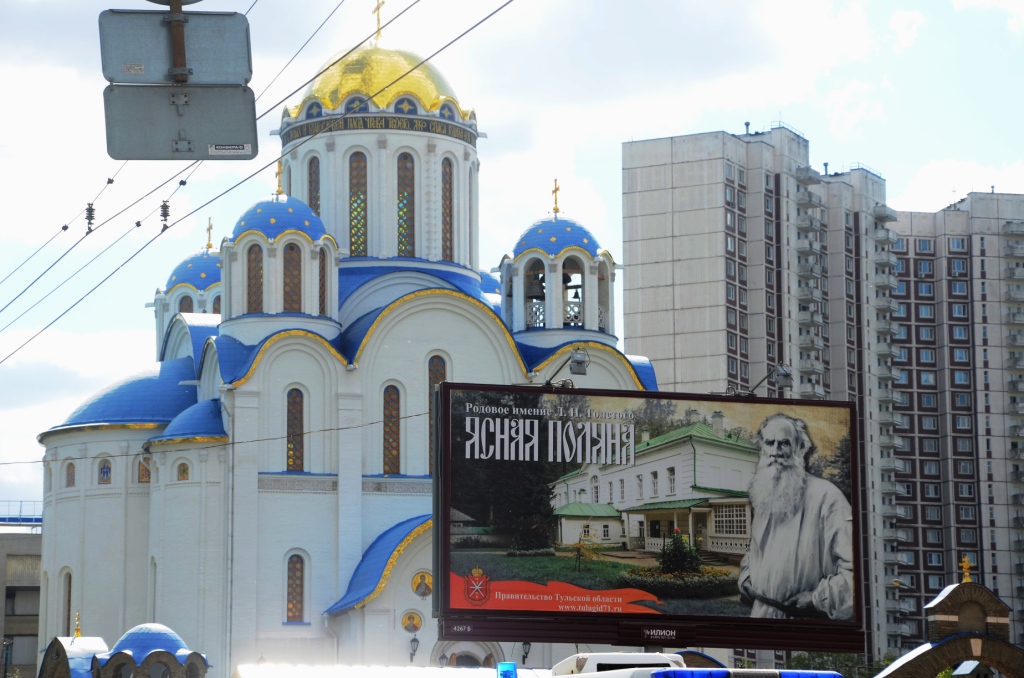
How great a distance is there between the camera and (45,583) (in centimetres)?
4281

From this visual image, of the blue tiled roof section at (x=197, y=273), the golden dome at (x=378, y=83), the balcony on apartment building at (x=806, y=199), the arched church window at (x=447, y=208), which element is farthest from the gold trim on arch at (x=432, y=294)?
the balcony on apartment building at (x=806, y=199)

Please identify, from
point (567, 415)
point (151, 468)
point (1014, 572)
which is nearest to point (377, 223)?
point (151, 468)

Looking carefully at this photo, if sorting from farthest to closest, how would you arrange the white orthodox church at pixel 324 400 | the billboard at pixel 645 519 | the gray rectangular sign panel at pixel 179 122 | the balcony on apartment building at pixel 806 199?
the balcony on apartment building at pixel 806 199 → the white orthodox church at pixel 324 400 → the billboard at pixel 645 519 → the gray rectangular sign panel at pixel 179 122

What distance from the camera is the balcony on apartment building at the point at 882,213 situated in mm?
71312

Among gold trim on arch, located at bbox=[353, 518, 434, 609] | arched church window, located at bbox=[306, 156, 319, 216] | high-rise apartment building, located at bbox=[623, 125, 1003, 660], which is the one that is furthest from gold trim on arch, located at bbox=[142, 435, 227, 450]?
high-rise apartment building, located at bbox=[623, 125, 1003, 660]

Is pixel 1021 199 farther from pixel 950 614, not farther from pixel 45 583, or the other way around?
pixel 950 614

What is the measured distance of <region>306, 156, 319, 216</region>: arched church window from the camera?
42.9 m

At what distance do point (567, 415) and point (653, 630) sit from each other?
125 inches

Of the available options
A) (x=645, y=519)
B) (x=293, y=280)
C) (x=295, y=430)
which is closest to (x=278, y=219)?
(x=293, y=280)

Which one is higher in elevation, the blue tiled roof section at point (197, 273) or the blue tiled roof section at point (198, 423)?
the blue tiled roof section at point (197, 273)

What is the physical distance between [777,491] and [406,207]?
18376mm

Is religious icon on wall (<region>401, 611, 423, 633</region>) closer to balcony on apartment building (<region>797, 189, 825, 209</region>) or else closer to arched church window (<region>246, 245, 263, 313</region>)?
arched church window (<region>246, 245, 263, 313</region>)

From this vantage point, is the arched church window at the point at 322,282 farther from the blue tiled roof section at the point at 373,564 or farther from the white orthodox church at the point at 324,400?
the blue tiled roof section at the point at 373,564

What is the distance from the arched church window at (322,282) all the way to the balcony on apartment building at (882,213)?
3616cm
